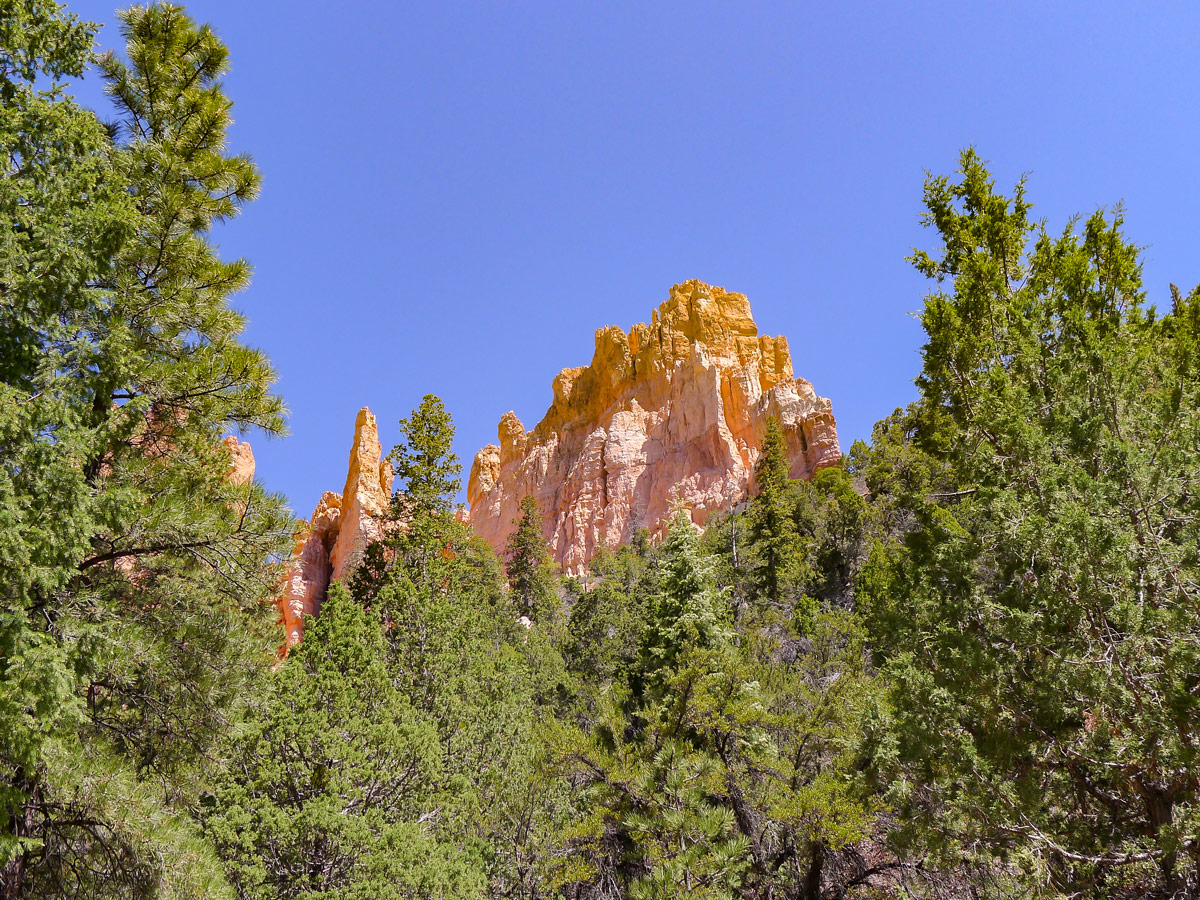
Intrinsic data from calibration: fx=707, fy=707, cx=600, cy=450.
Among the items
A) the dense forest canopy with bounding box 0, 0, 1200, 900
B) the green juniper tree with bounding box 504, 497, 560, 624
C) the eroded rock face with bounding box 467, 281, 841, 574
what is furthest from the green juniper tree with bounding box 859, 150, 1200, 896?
the eroded rock face with bounding box 467, 281, 841, 574

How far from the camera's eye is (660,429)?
67.8 metres

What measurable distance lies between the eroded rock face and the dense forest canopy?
1808 inches

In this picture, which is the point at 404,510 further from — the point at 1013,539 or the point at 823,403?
the point at 823,403

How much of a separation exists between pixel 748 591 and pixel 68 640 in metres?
27.6

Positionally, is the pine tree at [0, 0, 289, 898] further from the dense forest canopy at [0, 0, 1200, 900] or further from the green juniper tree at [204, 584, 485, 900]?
the green juniper tree at [204, 584, 485, 900]

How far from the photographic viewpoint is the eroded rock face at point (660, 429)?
61.0 metres

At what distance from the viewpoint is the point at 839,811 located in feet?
36.7

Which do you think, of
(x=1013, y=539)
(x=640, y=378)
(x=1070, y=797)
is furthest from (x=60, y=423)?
(x=640, y=378)

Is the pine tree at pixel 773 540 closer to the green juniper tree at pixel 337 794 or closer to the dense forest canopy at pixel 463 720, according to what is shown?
the dense forest canopy at pixel 463 720

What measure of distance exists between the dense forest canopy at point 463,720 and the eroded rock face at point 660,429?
151ft

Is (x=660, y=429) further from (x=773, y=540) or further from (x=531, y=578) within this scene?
(x=773, y=540)

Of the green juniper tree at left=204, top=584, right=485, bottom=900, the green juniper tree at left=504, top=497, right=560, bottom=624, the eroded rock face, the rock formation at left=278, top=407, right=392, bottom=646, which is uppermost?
the eroded rock face

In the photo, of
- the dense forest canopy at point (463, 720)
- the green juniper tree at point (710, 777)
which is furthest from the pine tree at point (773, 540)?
the dense forest canopy at point (463, 720)

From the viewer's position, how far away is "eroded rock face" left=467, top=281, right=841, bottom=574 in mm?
61031
